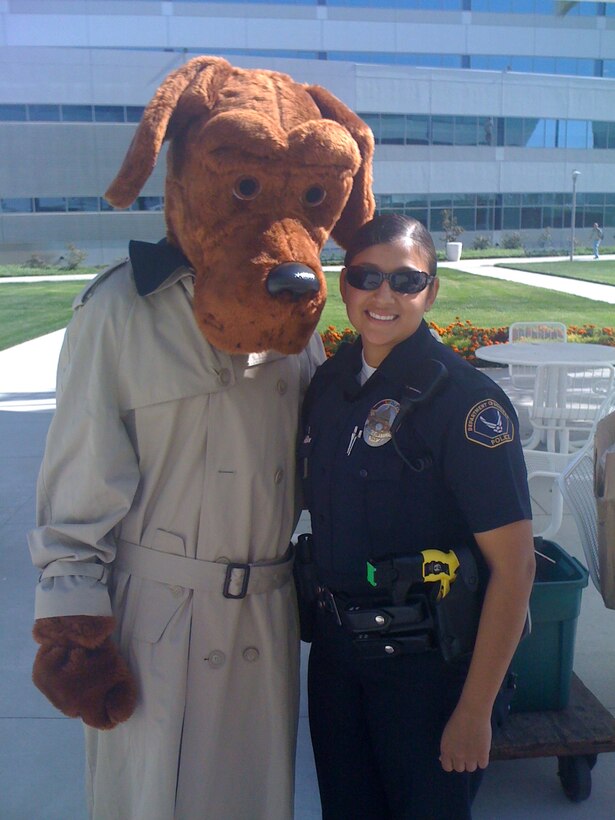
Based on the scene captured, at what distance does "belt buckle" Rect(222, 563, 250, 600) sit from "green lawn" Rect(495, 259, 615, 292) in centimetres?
2253

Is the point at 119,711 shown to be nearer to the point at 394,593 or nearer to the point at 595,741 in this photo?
the point at 394,593

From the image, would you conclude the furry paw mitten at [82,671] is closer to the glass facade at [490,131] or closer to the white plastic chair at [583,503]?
the white plastic chair at [583,503]

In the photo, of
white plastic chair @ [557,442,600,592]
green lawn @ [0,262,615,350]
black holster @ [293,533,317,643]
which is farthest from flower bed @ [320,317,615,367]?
black holster @ [293,533,317,643]

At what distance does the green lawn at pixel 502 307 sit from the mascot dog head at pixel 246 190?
10.3 metres

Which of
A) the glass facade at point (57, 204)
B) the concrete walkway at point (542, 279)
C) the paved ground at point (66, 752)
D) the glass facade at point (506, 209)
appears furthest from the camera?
the glass facade at point (506, 209)

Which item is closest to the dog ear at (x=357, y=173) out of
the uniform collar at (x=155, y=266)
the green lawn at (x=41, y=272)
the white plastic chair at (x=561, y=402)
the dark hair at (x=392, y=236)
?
the dark hair at (x=392, y=236)

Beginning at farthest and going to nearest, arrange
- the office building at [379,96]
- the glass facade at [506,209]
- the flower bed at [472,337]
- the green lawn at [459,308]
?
the glass facade at [506,209]
the office building at [379,96]
the green lawn at [459,308]
the flower bed at [472,337]

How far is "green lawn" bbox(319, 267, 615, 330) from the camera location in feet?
47.9

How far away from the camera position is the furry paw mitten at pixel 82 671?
167 centimetres

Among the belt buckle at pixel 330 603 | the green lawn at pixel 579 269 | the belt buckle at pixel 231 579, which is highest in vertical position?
the belt buckle at pixel 231 579

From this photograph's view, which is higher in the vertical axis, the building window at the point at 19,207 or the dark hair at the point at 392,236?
the dark hair at the point at 392,236

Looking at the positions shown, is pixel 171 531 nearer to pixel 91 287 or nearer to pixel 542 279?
pixel 91 287

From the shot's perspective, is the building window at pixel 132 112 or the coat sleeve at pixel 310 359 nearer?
the coat sleeve at pixel 310 359

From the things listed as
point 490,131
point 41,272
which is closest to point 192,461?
point 41,272
